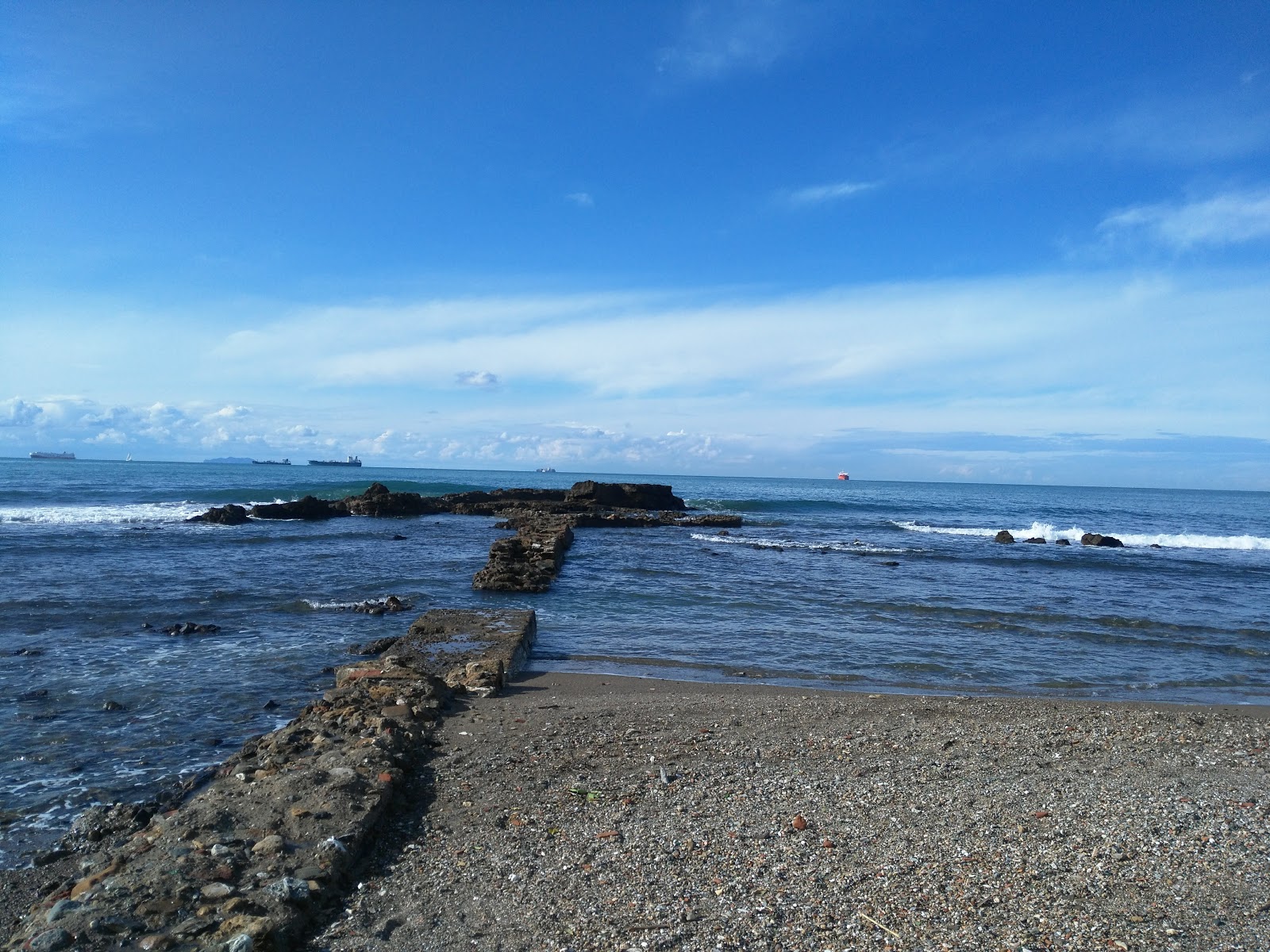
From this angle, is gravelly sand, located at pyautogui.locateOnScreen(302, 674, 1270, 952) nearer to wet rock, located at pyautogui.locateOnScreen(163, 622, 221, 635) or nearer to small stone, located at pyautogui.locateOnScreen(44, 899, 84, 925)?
small stone, located at pyautogui.locateOnScreen(44, 899, 84, 925)

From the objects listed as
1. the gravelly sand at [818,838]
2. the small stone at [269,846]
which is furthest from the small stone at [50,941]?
the gravelly sand at [818,838]

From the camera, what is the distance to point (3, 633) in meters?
11.2

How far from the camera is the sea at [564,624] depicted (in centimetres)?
745

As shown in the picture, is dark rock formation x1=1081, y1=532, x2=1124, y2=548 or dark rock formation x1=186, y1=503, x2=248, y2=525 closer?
dark rock formation x1=186, y1=503, x2=248, y2=525

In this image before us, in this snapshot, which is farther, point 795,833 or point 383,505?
point 383,505

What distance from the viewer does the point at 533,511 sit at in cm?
3931

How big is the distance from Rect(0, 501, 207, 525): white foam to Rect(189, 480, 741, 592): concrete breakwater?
113 inches

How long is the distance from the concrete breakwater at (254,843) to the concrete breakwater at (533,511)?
1193 cm

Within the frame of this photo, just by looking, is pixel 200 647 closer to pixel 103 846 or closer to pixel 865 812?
pixel 103 846

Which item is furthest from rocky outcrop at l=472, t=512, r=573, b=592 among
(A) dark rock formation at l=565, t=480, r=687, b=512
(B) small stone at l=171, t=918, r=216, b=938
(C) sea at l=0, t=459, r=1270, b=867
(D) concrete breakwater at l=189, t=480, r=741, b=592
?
(A) dark rock formation at l=565, t=480, r=687, b=512

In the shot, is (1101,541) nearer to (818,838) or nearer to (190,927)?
(818,838)

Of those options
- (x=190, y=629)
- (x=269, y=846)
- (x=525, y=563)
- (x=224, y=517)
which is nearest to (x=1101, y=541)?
(x=525, y=563)

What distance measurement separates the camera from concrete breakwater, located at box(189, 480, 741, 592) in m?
22.3

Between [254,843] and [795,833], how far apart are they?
11.0 feet
